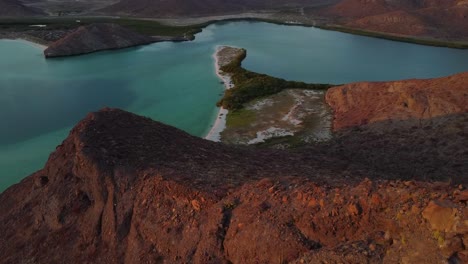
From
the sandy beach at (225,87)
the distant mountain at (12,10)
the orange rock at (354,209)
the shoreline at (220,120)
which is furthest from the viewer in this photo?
the distant mountain at (12,10)

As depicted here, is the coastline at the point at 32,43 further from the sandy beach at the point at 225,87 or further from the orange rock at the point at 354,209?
the orange rock at the point at 354,209

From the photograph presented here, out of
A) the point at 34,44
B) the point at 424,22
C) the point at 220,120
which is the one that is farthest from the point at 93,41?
the point at 424,22

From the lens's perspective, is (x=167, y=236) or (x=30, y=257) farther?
(x=30, y=257)

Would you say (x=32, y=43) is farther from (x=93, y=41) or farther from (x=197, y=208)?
(x=197, y=208)

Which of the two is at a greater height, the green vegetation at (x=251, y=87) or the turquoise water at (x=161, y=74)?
the green vegetation at (x=251, y=87)

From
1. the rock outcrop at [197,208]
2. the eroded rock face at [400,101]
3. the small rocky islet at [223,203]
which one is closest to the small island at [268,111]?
the eroded rock face at [400,101]

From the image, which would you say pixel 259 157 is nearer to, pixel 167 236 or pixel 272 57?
pixel 167 236

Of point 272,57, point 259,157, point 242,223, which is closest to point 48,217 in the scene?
point 242,223
